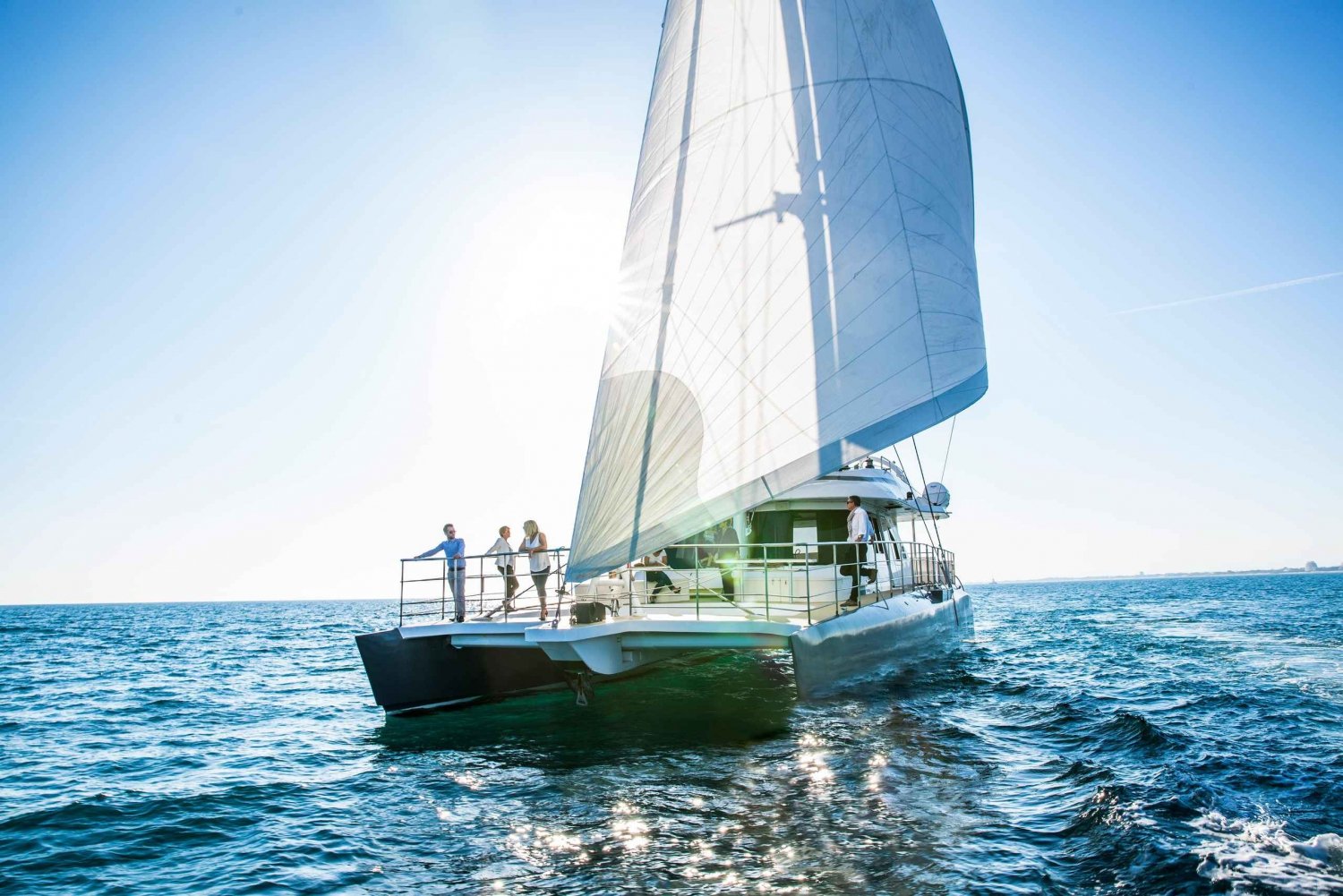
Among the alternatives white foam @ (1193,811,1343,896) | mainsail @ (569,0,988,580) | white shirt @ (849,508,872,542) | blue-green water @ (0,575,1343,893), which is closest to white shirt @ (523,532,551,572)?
mainsail @ (569,0,988,580)

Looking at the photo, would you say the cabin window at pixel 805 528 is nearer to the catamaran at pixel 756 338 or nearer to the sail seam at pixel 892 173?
the catamaran at pixel 756 338

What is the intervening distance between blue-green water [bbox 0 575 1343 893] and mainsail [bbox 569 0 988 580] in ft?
8.03

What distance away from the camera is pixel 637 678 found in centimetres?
1200

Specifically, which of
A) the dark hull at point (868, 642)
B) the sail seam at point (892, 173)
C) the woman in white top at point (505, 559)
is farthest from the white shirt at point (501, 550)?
the sail seam at point (892, 173)

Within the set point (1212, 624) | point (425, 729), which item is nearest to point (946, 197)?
point (425, 729)

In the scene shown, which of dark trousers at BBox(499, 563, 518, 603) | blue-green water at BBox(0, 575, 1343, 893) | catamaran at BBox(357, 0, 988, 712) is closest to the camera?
blue-green water at BBox(0, 575, 1343, 893)

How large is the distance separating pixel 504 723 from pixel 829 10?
1021cm

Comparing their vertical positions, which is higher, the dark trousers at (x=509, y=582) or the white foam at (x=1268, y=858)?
the dark trousers at (x=509, y=582)

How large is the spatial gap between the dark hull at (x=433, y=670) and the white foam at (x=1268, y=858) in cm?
773

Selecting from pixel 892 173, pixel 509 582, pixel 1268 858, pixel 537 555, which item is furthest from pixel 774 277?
pixel 1268 858

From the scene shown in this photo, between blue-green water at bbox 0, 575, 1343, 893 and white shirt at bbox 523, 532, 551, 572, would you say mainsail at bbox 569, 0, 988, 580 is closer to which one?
white shirt at bbox 523, 532, 551, 572

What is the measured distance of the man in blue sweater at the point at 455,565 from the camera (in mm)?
10000

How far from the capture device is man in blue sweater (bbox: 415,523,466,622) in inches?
394

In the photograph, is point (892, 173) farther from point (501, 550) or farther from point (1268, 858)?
point (1268, 858)
